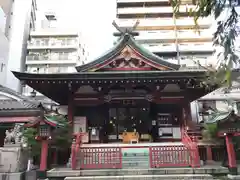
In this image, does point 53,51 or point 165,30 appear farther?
point 165,30

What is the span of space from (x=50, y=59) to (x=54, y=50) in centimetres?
238

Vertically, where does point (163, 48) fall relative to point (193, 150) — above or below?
above

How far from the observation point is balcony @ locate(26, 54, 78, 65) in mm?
44531

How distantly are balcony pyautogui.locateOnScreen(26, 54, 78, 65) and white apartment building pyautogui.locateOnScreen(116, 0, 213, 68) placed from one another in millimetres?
13364

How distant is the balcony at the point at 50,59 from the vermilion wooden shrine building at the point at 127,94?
30973 millimetres

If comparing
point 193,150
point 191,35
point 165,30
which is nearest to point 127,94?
point 193,150

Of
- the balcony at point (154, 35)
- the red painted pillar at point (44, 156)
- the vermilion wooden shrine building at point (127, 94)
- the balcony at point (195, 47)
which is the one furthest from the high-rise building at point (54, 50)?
the red painted pillar at point (44, 156)

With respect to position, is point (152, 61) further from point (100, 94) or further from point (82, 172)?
point (82, 172)

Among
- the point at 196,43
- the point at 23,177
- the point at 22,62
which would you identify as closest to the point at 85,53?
the point at 22,62

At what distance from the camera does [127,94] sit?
47.9ft

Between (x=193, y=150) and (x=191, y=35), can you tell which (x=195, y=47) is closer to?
(x=191, y=35)

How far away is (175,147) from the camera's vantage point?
9.92 m

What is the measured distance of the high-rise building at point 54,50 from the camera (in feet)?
148

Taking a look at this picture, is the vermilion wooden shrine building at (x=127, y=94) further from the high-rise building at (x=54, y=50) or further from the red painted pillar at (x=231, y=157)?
the high-rise building at (x=54, y=50)
